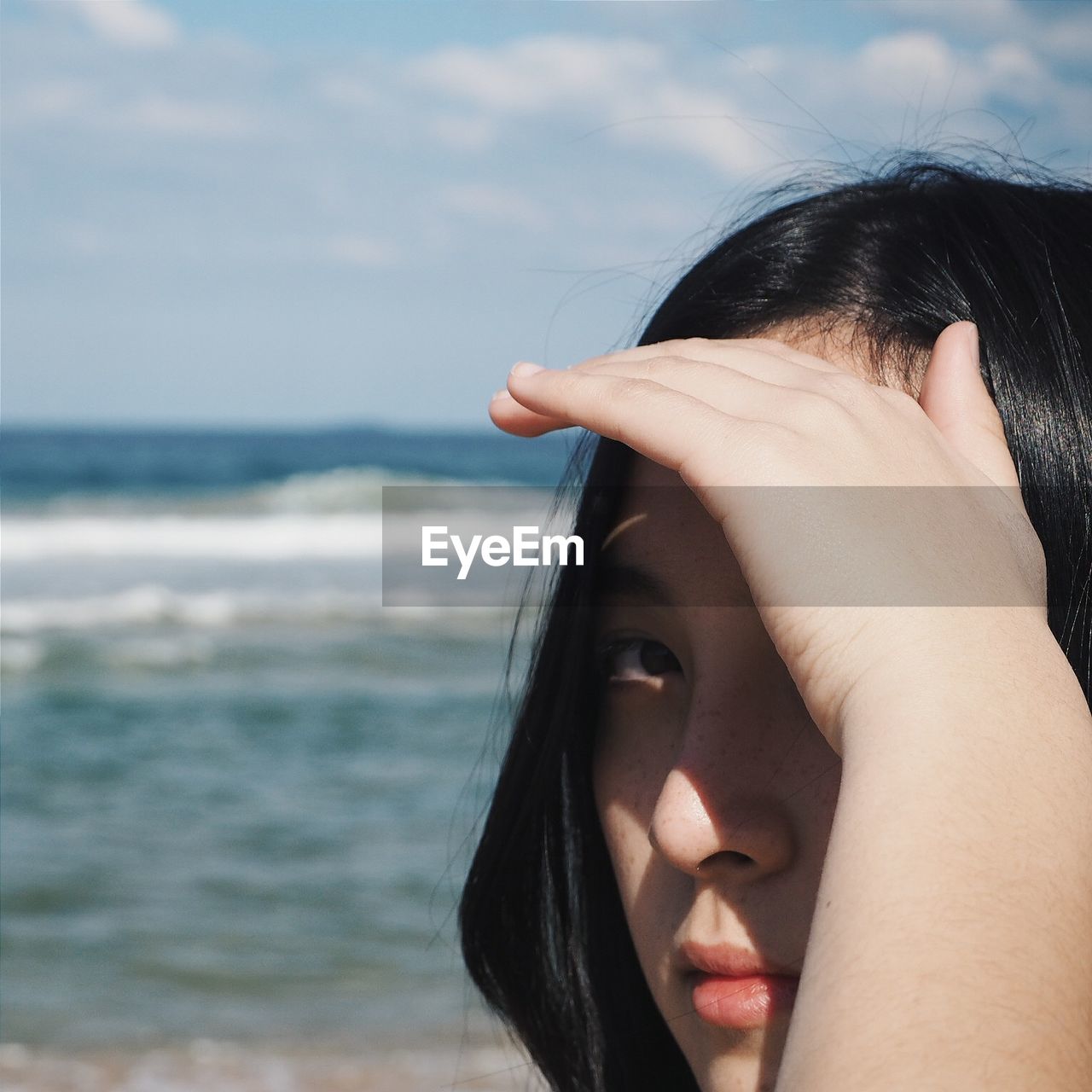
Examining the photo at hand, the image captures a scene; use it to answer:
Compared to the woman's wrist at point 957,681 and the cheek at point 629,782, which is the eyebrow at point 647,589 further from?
the woman's wrist at point 957,681

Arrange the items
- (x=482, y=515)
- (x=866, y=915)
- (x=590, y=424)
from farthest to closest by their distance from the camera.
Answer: (x=482, y=515)
(x=590, y=424)
(x=866, y=915)

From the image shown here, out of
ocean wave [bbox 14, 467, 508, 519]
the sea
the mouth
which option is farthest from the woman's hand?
ocean wave [bbox 14, 467, 508, 519]

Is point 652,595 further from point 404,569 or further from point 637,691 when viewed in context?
point 404,569

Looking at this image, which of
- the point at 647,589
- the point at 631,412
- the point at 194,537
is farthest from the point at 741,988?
the point at 194,537

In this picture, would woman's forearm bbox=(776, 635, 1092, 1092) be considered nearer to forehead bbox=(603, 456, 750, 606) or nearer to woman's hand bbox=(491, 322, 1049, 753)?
woman's hand bbox=(491, 322, 1049, 753)

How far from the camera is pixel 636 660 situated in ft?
4.63

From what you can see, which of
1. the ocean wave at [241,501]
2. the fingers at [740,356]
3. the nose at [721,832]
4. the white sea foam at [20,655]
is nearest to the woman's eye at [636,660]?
the nose at [721,832]

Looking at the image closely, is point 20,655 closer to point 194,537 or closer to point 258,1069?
point 258,1069

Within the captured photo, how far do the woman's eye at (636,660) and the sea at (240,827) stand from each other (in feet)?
1.58

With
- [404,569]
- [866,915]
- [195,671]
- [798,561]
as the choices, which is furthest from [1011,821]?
[404,569]

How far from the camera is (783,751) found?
3.73 ft

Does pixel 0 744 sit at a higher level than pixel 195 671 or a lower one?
higher

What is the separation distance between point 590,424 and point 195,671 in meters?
9.15

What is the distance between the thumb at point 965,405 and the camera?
3.47 feet
